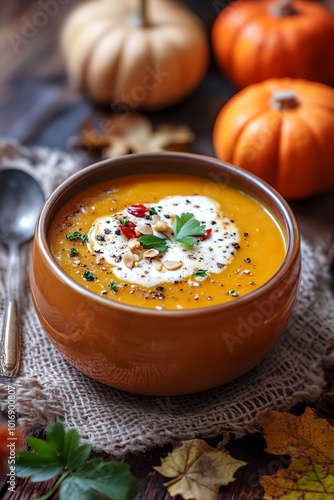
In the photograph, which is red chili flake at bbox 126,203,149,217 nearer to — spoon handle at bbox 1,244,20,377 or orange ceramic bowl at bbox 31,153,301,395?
orange ceramic bowl at bbox 31,153,301,395

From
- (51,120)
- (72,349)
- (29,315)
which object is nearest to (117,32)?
(51,120)

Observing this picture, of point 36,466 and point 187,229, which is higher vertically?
point 187,229

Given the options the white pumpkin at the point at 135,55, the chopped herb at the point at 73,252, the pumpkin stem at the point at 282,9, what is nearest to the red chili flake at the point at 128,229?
the chopped herb at the point at 73,252

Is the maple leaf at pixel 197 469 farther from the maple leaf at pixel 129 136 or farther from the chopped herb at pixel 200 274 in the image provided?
the maple leaf at pixel 129 136

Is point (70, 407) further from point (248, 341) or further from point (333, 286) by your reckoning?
point (333, 286)

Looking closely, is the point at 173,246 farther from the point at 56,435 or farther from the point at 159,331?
the point at 56,435

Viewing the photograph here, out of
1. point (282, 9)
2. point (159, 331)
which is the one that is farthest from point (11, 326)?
point (282, 9)
